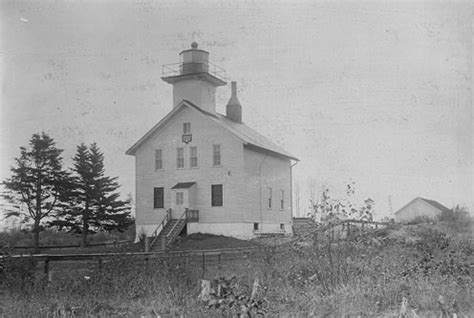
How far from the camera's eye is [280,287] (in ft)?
32.7

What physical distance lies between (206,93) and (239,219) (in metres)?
8.75

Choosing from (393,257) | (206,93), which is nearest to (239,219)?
(206,93)

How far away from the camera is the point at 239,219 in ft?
94.8

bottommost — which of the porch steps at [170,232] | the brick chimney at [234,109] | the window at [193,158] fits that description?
the porch steps at [170,232]

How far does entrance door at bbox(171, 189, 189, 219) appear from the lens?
2970 centimetres

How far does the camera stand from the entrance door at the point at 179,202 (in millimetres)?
29703

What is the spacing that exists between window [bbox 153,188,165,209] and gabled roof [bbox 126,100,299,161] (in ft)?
9.83

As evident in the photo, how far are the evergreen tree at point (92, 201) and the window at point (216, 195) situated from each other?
21.6ft

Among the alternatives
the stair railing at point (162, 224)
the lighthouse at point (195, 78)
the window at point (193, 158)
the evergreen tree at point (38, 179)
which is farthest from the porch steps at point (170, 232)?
the lighthouse at point (195, 78)

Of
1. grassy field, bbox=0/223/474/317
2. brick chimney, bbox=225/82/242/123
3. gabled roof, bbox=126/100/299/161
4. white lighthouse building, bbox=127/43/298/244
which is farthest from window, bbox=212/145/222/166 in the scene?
grassy field, bbox=0/223/474/317

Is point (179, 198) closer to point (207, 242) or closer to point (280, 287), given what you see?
point (207, 242)

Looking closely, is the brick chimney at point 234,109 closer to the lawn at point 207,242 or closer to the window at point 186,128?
the window at point 186,128

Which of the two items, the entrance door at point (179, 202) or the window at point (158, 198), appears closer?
the entrance door at point (179, 202)

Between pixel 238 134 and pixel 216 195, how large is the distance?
367 cm
